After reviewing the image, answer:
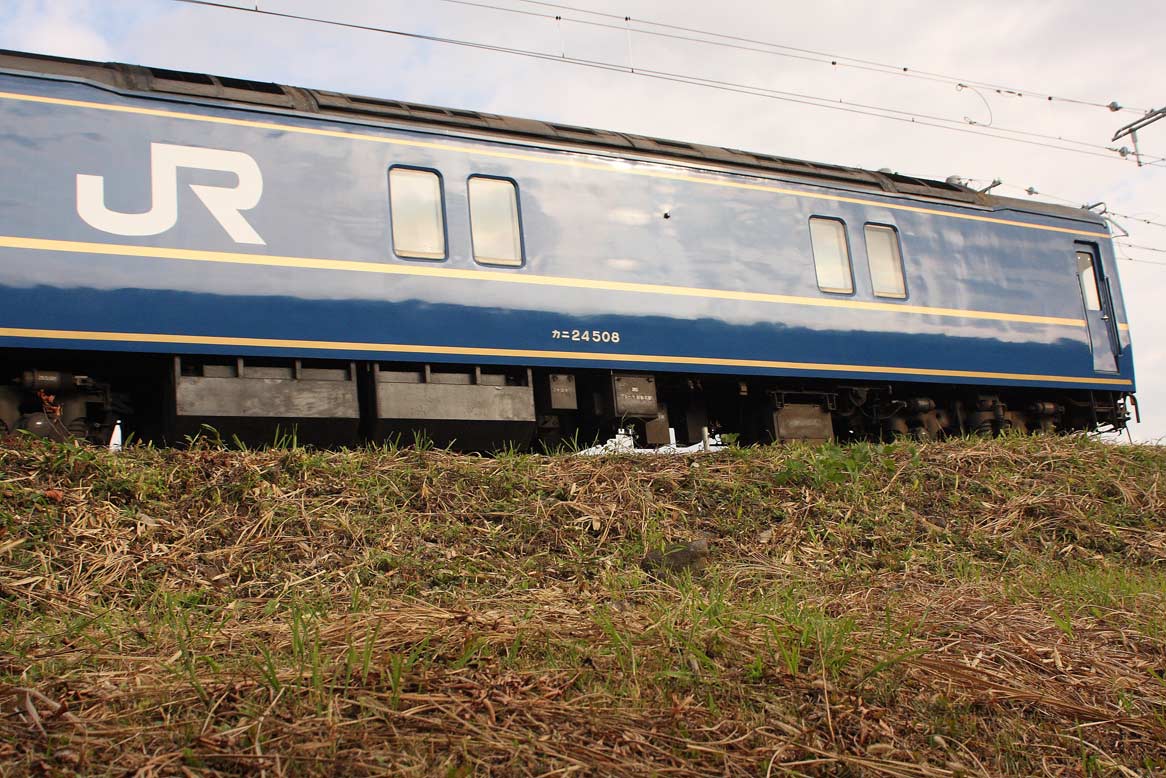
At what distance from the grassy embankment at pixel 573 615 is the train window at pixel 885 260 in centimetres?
337

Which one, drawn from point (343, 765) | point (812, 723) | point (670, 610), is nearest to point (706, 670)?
point (812, 723)

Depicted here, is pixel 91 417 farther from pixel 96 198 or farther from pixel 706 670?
pixel 706 670

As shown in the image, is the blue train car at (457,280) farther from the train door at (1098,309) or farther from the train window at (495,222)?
the train door at (1098,309)

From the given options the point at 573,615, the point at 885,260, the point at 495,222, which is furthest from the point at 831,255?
the point at 573,615

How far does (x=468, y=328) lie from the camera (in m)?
8.39

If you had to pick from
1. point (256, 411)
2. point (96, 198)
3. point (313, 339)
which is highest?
point (96, 198)

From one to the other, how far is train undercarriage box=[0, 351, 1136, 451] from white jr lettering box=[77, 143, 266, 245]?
93 cm

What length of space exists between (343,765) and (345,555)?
281 cm

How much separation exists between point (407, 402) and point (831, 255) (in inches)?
189

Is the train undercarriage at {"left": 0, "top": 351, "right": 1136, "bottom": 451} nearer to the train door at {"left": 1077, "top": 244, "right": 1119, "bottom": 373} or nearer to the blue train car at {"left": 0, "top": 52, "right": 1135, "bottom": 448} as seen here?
the blue train car at {"left": 0, "top": 52, "right": 1135, "bottom": 448}

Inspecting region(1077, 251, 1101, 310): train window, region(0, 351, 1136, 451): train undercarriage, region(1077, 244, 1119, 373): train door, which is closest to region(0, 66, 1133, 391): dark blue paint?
region(0, 351, 1136, 451): train undercarriage

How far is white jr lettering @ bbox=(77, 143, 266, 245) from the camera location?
24.0 ft

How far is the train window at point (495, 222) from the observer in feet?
28.5

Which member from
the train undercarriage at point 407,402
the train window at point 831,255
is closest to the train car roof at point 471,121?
the train window at point 831,255
